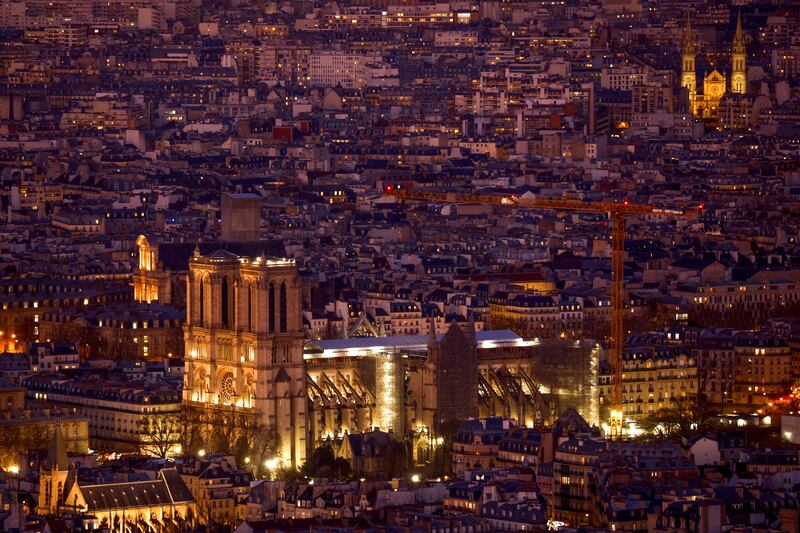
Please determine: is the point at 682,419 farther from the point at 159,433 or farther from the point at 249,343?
the point at 159,433

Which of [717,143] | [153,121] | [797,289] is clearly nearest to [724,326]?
[797,289]

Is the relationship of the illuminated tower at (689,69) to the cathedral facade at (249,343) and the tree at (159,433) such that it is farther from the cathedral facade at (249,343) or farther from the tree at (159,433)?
the tree at (159,433)

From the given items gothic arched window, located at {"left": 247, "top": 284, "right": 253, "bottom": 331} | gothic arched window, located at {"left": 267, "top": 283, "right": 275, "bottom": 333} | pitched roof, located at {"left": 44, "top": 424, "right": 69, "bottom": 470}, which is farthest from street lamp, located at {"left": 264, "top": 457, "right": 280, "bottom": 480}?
pitched roof, located at {"left": 44, "top": 424, "right": 69, "bottom": 470}

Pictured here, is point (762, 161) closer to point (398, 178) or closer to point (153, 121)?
point (398, 178)

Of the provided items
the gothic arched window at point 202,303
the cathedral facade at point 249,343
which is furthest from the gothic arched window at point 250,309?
the gothic arched window at point 202,303

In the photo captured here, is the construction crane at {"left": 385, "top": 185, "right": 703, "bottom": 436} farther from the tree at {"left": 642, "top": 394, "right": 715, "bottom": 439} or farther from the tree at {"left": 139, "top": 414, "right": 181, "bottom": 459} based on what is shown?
the tree at {"left": 139, "top": 414, "right": 181, "bottom": 459}

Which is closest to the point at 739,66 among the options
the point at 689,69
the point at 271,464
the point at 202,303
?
the point at 689,69
